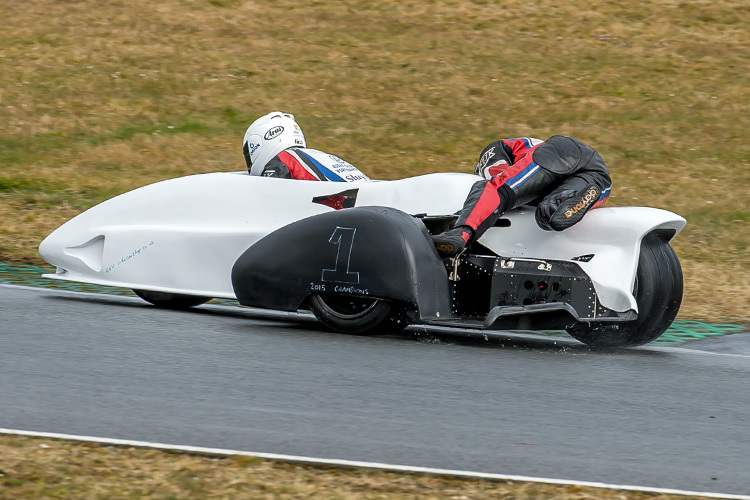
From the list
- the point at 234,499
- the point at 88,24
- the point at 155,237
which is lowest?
the point at 234,499

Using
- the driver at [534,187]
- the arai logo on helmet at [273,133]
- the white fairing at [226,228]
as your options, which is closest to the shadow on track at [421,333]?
the white fairing at [226,228]

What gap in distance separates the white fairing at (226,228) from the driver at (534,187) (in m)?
0.14

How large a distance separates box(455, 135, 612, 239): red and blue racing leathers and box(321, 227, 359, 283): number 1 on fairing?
0.60 metres

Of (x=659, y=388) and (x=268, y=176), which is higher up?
(x=268, y=176)

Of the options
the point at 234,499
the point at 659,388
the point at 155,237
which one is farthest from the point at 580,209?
the point at 234,499

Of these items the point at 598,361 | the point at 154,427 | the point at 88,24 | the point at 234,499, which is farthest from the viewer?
the point at 88,24

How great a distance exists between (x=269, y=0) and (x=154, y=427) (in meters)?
18.2

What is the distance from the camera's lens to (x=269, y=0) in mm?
21781

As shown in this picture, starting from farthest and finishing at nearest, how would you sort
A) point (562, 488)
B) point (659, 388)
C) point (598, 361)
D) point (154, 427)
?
1. point (598, 361)
2. point (659, 388)
3. point (154, 427)
4. point (562, 488)

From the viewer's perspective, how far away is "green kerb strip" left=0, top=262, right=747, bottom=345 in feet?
25.3

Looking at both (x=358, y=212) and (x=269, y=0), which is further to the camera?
(x=269, y=0)

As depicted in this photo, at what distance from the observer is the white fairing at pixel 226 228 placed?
6.53m

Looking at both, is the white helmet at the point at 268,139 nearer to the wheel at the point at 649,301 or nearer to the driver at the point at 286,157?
the driver at the point at 286,157

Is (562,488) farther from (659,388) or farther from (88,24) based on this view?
(88,24)
